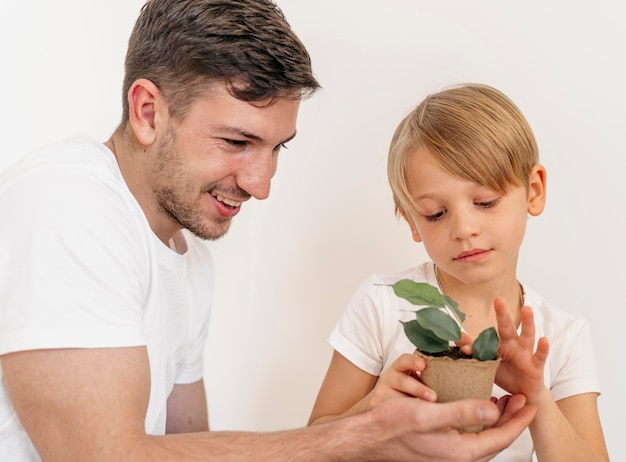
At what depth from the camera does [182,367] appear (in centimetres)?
197

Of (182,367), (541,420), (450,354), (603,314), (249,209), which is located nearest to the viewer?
(450,354)

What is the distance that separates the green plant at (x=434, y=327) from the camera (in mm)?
1239

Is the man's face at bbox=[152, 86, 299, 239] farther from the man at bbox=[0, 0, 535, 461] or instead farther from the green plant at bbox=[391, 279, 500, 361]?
the green plant at bbox=[391, 279, 500, 361]

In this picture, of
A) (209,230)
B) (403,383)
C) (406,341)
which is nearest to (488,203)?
A: (406,341)

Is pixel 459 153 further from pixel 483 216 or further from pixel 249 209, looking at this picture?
pixel 249 209

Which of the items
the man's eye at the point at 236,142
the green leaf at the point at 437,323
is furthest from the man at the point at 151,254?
the green leaf at the point at 437,323

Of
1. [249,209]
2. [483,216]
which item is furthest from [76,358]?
[249,209]

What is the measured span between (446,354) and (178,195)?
0.69 metres

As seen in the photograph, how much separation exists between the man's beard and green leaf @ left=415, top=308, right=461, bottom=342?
24.2 inches

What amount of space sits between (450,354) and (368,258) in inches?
36.9

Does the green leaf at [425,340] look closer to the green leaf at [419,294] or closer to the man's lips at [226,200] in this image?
the green leaf at [419,294]

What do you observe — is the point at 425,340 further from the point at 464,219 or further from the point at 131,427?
the point at 131,427

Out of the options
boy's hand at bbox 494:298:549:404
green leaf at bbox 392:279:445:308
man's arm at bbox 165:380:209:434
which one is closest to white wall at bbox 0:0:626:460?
man's arm at bbox 165:380:209:434

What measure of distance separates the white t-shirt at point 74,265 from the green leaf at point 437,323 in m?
0.51
